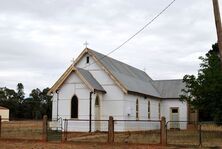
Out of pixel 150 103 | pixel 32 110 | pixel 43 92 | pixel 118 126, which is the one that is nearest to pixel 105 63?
pixel 118 126

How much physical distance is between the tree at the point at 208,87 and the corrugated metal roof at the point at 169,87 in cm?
1641

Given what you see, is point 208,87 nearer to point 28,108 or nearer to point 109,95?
point 109,95

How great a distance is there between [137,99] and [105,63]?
5.01 metres

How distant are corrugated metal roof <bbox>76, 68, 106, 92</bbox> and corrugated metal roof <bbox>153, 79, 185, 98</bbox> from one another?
48.6ft

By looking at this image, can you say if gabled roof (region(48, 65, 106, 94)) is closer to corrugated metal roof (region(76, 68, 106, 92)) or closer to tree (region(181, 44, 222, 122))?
corrugated metal roof (region(76, 68, 106, 92))

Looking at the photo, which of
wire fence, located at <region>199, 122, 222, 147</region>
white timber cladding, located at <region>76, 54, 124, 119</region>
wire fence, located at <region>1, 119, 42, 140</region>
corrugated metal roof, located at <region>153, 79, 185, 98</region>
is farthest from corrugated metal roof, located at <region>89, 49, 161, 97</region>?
wire fence, located at <region>1, 119, 42, 140</region>

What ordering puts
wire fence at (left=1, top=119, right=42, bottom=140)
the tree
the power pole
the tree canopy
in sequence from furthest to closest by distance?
the tree canopy, the tree, wire fence at (left=1, top=119, right=42, bottom=140), the power pole

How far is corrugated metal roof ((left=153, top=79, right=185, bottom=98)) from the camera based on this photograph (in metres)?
53.5

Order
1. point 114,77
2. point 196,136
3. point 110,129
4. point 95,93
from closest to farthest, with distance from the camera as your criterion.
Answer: point 110,129 < point 196,136 < point 95,93 < point 114,77

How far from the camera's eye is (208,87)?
33.8 metres

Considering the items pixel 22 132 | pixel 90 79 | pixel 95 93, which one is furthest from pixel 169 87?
pixel 22 132

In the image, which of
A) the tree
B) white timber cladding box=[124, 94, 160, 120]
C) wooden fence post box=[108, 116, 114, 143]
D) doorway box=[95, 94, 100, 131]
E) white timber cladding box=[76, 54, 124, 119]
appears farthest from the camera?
white timber cladding box=[124, 94, 160, 120]

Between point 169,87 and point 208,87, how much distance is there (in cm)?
2163

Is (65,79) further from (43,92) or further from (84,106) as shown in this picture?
(43,92)
